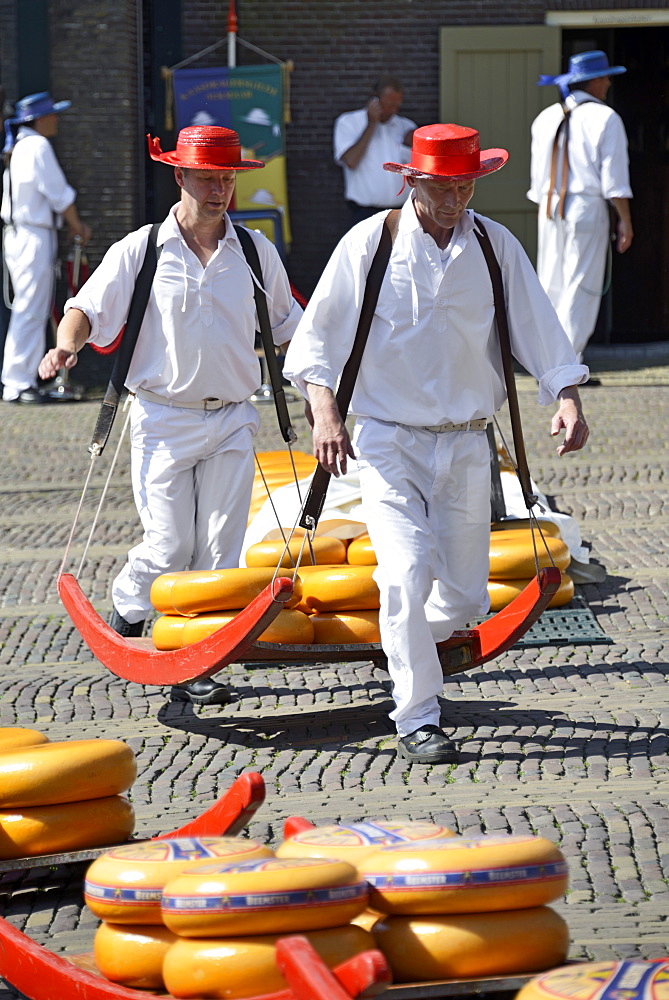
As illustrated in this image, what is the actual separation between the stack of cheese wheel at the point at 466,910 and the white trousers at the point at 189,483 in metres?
3.14

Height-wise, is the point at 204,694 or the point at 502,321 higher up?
the point at 502,321

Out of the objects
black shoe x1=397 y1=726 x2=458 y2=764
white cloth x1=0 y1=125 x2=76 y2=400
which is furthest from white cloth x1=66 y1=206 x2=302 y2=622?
white cloth x1=0 y1=125 x2=76 y2=400

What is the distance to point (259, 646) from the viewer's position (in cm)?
530

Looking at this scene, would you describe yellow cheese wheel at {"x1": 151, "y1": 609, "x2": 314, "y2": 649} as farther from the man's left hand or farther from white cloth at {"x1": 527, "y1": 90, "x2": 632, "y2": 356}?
white cloth at {"x1": 527, "y1": 90, "x2": 632, "y2": 356}

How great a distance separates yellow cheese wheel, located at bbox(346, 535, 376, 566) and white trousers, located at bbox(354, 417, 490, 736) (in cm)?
108

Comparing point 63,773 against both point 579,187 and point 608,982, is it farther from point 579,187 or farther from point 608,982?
point 579,187

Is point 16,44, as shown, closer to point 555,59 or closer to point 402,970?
point 555,59

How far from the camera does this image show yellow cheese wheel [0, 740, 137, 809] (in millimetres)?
3857

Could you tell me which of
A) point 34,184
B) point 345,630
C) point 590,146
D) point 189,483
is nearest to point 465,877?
point 345,630

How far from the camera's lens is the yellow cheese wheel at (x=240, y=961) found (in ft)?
8.84

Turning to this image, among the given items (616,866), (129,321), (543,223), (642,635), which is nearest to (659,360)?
(543,223)

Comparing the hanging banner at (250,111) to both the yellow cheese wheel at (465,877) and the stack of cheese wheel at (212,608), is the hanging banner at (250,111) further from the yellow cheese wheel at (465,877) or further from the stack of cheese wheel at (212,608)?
the yellow cheese wheel at (465,877)

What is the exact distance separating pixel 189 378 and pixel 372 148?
33.3 feet

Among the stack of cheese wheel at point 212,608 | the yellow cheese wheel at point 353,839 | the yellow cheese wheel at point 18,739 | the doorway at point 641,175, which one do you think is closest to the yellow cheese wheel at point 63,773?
the yellow cheese wheel at point 18,739
